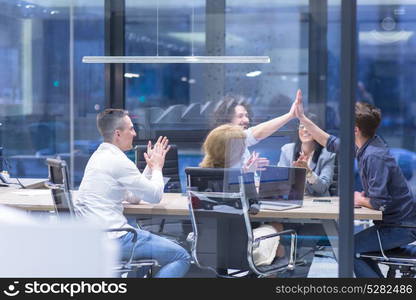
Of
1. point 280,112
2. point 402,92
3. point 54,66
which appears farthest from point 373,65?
point 54,66

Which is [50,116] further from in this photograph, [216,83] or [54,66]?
[216,83]

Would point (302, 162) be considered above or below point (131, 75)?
below

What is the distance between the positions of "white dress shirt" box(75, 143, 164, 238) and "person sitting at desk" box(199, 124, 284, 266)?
49cm

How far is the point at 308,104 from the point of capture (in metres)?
6.69

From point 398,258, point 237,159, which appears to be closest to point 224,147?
point 237,159

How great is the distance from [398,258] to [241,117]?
1835 mm

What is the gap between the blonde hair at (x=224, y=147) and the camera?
4.96 metres

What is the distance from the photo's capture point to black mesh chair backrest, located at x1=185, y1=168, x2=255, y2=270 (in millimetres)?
4609

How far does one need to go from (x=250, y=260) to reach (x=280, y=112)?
1974 millimetres

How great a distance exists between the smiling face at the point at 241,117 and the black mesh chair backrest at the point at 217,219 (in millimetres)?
1129

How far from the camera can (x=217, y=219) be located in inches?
182

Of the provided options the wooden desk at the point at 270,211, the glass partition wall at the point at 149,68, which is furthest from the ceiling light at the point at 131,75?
the wooden desk at the point at 270,211

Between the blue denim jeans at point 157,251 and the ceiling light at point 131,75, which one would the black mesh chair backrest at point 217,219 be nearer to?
the blue denim jeans at point 157,251

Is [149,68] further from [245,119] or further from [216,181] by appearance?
[216,181]
